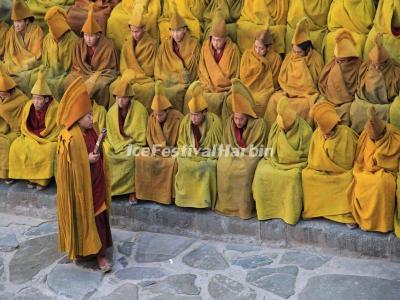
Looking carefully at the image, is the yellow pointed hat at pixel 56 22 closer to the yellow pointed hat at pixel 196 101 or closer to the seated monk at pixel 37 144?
the seated monk at pixel 37 144

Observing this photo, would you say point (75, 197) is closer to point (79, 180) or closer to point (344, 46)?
point (79, 180)

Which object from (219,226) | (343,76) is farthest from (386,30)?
(219,226)

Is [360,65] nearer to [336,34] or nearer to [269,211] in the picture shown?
[336,34]

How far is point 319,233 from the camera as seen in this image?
7.29 m

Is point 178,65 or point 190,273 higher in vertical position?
point 178,65

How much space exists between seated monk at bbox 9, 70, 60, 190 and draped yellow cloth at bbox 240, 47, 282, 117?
223 cm

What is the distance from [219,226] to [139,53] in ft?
8.57

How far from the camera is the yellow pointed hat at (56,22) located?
936 centimetres

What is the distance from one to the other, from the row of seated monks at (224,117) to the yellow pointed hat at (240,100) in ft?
0.04

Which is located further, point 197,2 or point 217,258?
point 197,2

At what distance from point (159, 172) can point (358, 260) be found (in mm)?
2289

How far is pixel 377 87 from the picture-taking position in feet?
25.6

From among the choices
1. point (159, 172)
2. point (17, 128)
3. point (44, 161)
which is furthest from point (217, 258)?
point (17, 128)

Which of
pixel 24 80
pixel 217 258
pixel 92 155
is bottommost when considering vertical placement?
pixel 217 258
